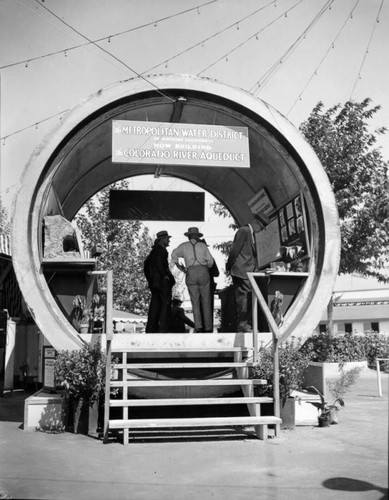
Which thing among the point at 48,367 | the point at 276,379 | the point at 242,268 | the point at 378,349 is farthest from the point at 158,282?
the point at 378,349

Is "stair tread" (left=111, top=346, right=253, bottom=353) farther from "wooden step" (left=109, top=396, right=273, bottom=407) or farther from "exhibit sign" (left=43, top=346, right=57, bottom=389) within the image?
"exhibit sign" (left=43, top=346, right=57, bottom=389)

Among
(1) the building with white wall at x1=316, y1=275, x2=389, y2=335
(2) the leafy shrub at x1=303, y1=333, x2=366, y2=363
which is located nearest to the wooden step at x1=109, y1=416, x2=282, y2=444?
(1) the building with white wall at x1=316, y1=275, x2=389, y2=335

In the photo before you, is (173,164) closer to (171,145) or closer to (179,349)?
(171,145)

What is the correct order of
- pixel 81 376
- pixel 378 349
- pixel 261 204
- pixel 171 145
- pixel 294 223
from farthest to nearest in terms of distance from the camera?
pixel 261 204
pixel 294 223
pixel 171 145
pixel 81 376
pixel 378 349

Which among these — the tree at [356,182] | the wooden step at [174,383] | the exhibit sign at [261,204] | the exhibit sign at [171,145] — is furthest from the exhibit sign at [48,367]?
the tree at [356,182]

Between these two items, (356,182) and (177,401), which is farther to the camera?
(356,182)

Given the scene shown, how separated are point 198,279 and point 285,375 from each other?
237 cm

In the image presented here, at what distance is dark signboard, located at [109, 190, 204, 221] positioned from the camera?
10.5m

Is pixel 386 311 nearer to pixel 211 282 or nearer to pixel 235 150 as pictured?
pixel 211 282

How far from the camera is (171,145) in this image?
731 cm

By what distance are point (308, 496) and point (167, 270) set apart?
5.90 m

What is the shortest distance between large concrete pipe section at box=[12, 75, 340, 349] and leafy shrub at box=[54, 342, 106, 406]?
0.39m

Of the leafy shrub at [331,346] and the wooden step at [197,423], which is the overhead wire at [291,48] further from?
the leafy shrub at [331,346]

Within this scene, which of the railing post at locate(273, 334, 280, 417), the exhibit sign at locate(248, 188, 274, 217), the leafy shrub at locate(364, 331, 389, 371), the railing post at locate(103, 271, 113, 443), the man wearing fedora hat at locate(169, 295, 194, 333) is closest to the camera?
the leafy shrub at locate(364, 331, 389, 371)
